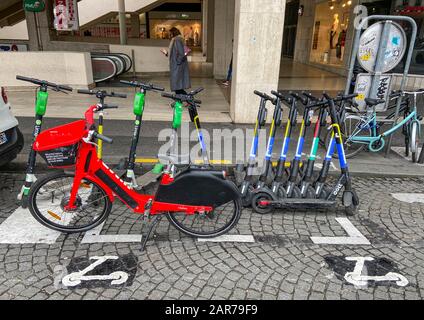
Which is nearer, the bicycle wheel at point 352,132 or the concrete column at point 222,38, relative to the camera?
the bicycle wheel at point 352,132

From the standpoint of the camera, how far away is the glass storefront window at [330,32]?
15.3 m

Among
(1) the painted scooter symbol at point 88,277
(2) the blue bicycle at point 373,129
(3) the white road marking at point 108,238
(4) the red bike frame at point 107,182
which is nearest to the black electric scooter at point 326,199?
(4) the red bike frame at point 107,182

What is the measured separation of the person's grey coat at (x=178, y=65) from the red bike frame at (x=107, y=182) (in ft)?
16.2

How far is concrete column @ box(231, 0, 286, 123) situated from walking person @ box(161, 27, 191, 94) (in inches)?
61.3

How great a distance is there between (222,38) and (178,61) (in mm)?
6512

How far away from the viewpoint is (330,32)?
16.9 m

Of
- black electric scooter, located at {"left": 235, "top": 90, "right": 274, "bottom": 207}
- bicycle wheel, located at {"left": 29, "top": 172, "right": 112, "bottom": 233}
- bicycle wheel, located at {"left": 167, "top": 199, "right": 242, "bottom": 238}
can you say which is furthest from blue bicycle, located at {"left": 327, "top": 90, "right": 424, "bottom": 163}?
bicycle wheel, located at {"left": 29, "top": 172, "right": 112, "bottom": 233}

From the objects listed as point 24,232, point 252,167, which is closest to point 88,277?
point 24,232

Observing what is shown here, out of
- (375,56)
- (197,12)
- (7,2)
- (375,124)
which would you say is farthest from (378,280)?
(197,12)

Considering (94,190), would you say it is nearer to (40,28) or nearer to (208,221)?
(208,221)

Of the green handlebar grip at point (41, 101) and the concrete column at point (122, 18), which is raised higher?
the concrete column at point (122, 18)

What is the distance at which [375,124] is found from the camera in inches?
214

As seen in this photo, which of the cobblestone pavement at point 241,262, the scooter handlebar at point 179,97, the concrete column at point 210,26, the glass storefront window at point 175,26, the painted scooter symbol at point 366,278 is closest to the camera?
the cobblestone pavement at point 241,262

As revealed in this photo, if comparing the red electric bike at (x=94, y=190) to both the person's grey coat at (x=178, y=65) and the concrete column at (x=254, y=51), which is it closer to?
the concrete column at (x=254, y=51)
